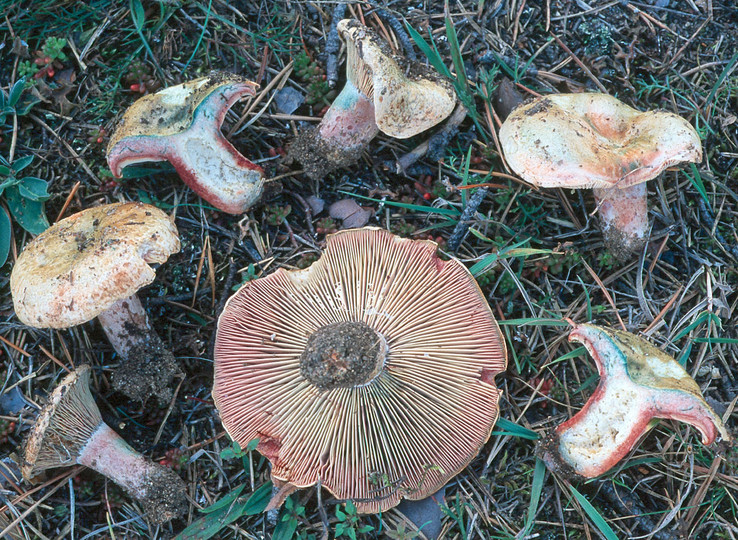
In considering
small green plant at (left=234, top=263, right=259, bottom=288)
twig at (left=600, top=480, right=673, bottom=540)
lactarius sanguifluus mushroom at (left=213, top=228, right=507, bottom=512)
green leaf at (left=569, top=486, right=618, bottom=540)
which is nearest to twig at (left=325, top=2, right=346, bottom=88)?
lactarius sanguifluus mushroom at (left=213, top=228, right=507, bottom=512)

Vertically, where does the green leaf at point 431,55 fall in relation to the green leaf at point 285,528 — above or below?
above

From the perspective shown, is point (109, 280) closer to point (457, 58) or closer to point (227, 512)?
point (227, 512)

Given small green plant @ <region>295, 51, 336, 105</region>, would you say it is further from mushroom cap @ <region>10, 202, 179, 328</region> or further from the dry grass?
mushroom cap @ <region>10, 202, 179, 328</region>

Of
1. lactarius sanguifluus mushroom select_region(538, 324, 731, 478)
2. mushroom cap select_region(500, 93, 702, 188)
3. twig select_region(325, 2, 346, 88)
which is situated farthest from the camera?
twig select_region(325, 2, 346, 88)

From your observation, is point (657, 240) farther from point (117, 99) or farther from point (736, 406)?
point (117, 99)

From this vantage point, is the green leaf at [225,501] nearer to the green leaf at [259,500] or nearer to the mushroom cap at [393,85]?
the green leaf at [259,500]

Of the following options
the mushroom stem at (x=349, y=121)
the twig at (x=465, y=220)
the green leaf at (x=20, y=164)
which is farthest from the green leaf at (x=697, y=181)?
the green leaf at (x=20, y=164)
